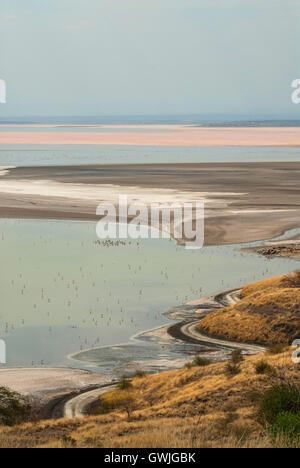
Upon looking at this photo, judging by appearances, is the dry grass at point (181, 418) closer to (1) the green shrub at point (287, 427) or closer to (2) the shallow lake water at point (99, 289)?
(1) the green shrub at point (287, 427)

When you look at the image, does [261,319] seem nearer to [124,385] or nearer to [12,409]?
[124,385]

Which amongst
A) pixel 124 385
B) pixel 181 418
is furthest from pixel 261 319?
pixel 181 418

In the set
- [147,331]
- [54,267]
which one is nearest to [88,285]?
[54,267]

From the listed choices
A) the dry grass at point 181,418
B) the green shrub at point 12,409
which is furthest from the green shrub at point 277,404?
the green shrub at point 12,409

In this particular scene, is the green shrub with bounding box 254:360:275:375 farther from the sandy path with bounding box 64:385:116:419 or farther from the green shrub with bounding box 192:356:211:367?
the sandy path with bounding box 64:385:116:419

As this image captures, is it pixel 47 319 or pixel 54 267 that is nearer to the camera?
pixel 47 319

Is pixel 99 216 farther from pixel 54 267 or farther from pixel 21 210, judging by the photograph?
pixel 54 267

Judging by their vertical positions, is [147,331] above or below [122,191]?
below
